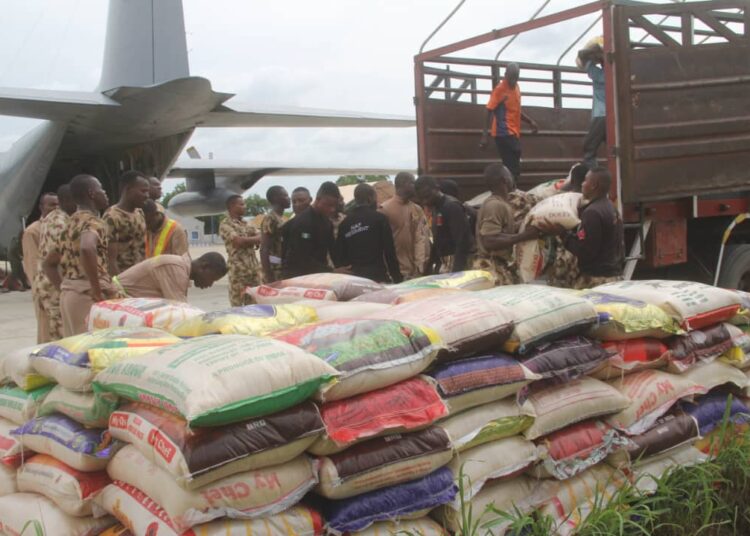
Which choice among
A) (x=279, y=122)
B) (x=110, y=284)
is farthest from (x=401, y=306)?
(x=279, y=122)

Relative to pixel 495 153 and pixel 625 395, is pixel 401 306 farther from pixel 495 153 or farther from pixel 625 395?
pixel 495 153

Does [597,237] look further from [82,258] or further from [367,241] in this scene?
[82,258]

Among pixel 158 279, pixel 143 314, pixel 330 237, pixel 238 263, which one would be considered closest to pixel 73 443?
pixel 143 314

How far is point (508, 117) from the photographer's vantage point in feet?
19.2

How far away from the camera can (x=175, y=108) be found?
11062 millimetres

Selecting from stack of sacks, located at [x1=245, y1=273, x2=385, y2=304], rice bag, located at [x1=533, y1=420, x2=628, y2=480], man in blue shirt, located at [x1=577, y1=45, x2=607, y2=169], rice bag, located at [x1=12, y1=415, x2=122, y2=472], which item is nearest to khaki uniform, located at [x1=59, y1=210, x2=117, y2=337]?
stack of sacks, located at [x1=245, y1=273, x2=385, y2=304]

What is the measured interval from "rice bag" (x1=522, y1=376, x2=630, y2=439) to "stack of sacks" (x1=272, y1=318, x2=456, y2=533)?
404mm

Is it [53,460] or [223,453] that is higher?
[223,453]

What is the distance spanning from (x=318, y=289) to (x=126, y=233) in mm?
1635

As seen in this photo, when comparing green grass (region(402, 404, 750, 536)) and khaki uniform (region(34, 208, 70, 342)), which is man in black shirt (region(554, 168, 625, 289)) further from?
khaki uniform (region(34, 208, 70, 342))

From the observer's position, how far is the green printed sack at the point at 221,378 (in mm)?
1727

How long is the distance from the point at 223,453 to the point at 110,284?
88.2 inches

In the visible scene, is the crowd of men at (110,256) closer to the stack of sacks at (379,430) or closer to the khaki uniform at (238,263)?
the khaki uniform at (238,263)

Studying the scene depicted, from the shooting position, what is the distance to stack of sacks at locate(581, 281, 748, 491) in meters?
2.57
